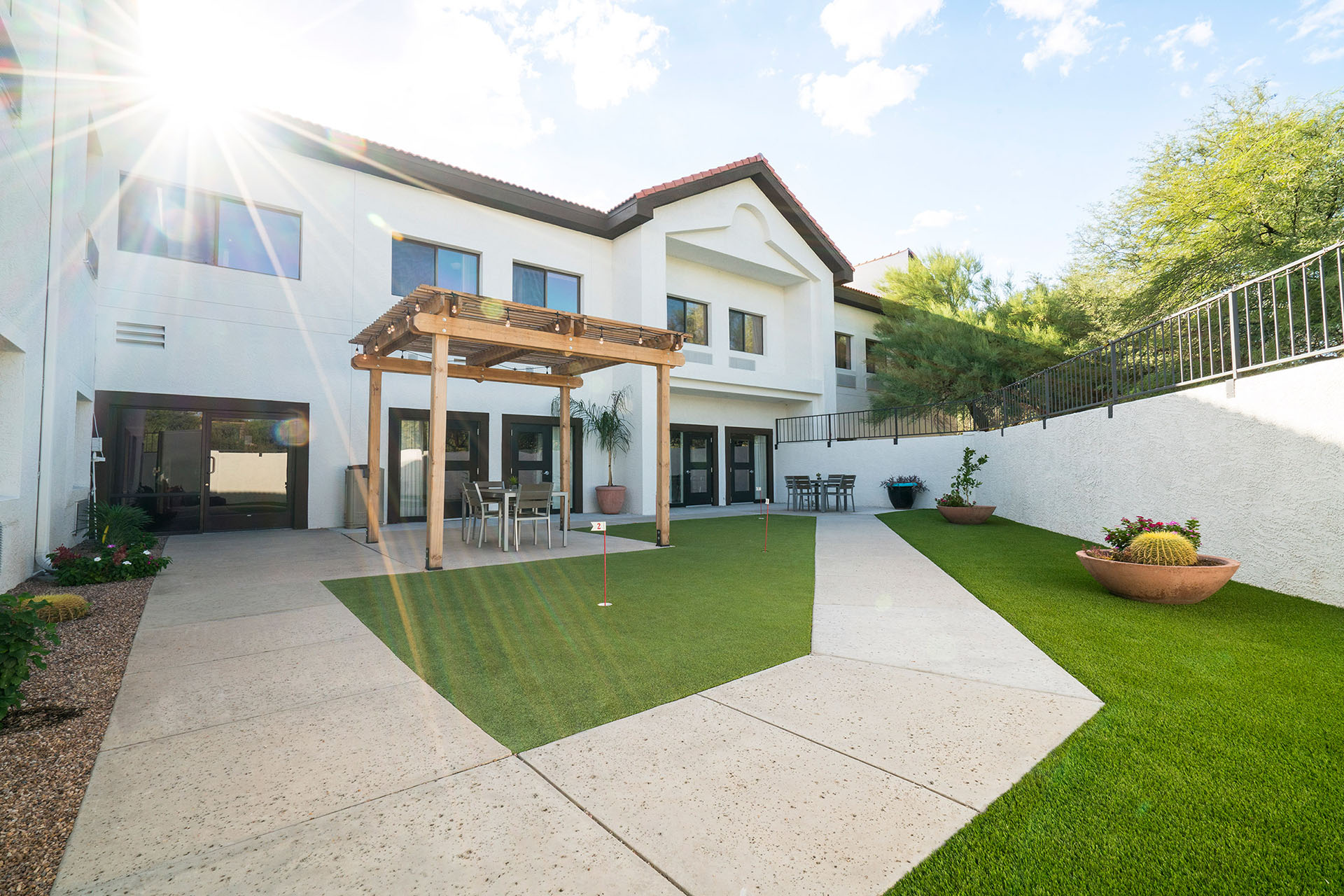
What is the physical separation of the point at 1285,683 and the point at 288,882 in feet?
15.2

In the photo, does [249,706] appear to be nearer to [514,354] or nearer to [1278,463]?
[514,354]

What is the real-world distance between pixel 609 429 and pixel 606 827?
12.2 meters

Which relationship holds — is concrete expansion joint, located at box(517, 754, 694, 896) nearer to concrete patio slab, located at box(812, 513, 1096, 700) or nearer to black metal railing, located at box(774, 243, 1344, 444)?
concrete patio slab, located at box(812, 513, 1096, 700)

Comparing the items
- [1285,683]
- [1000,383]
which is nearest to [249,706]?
[1285,683]

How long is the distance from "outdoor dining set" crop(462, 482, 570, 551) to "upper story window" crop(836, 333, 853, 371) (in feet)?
44.6

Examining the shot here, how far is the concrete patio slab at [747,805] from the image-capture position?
71.0 inches

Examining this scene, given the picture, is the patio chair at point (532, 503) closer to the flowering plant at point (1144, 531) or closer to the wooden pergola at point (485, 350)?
the wooden pergola at point (485, 350)

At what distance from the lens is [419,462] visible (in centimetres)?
1202

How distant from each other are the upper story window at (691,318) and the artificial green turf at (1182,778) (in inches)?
518

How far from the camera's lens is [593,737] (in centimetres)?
270

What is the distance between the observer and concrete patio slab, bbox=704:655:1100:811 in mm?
2389

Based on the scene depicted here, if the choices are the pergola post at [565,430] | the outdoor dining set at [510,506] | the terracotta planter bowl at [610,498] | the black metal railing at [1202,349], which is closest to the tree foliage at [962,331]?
the black metal railing at [1202,349]

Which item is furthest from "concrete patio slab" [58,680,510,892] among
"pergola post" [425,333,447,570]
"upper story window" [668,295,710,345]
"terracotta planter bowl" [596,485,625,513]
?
"upper story window" [668,295,710,345]

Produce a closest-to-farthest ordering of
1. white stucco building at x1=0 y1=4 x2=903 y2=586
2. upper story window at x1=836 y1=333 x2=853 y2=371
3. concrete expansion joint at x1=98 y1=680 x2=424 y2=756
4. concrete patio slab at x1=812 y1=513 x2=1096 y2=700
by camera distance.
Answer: concrete expansion joint at x1=98 y1=680 x2=424 y2=756
concrete patio slab at x1=812 y1=513 x2=1096 y2=700
white stucco building at x1=0 y1=4 x2=903 y2=586
upper story window at x1=836 y1=333 x2=853 y2=371
